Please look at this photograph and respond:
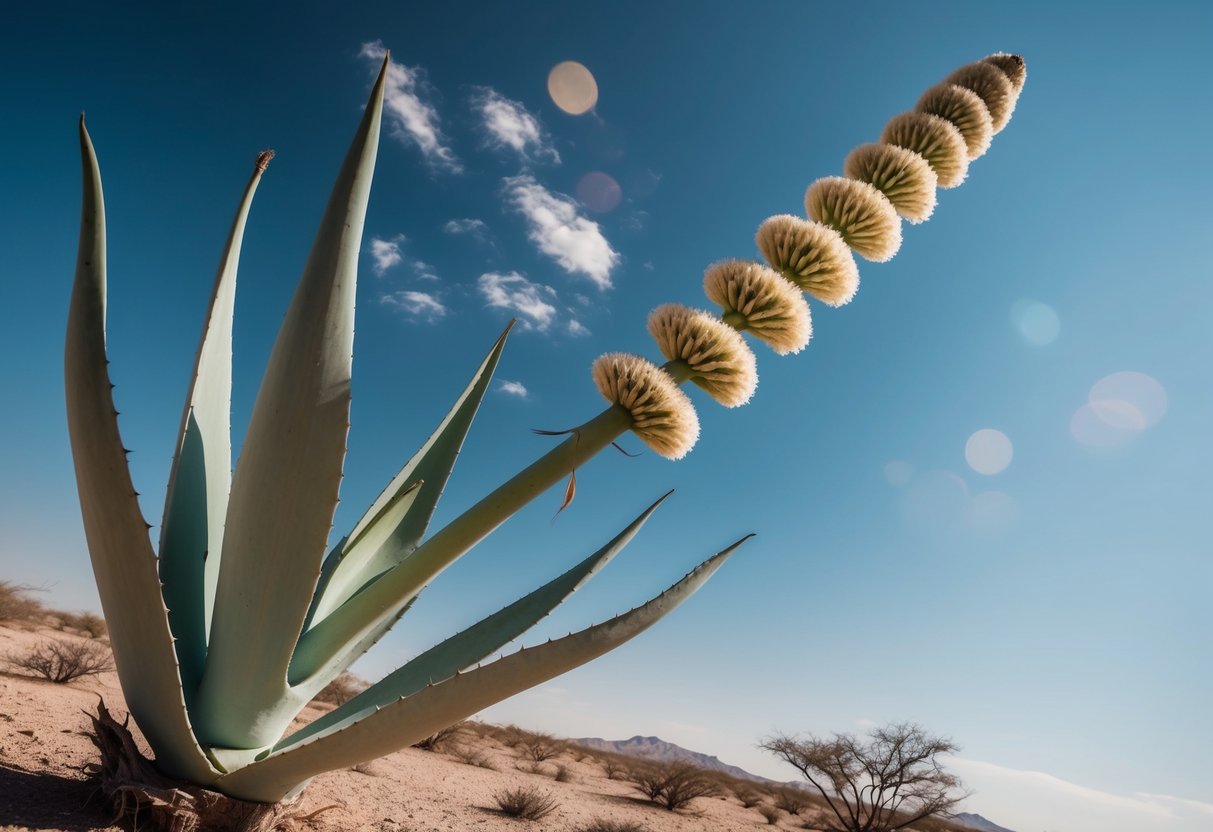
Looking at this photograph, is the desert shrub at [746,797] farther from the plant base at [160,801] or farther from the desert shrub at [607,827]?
the plant base at [160,801]

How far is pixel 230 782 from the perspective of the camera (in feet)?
7.22

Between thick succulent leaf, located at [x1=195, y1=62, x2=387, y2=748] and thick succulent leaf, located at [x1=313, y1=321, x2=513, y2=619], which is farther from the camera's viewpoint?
thick succulent leaf, located at [x1=313, y1=321, x2=513, y2=619]

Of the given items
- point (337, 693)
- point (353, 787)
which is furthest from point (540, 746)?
point (353, 787)

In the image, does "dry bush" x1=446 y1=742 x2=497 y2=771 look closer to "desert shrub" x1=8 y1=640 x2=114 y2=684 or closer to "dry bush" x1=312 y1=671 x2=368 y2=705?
"dry bush" x1=312 y1=671 x2=368 y2=705

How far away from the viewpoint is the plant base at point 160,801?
7.10ft

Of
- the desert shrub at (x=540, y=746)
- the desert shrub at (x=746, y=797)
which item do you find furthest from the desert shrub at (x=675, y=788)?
the desert shrub at (x=746, y=797)

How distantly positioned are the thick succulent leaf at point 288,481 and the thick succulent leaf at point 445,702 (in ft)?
0.94

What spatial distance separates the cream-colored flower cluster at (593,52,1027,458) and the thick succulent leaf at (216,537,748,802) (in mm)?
626

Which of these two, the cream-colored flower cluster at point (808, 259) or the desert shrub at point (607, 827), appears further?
the desert shrub at point (607, 827)

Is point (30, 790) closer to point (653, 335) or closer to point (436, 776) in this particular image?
point (653, 335)

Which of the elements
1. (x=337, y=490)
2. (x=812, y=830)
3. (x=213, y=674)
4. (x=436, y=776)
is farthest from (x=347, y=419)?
(x=812, y=830)

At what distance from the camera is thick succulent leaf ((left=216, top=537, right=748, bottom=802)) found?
1.97m

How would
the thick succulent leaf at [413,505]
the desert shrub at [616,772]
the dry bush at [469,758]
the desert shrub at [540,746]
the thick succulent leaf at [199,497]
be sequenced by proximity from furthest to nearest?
the desert shrub at [616,772] < the desert shrub at [540,746] < the dry bush at [469,758] < the thick succulent leaf at [413,505] < the thick succulent leaf at [199,497]

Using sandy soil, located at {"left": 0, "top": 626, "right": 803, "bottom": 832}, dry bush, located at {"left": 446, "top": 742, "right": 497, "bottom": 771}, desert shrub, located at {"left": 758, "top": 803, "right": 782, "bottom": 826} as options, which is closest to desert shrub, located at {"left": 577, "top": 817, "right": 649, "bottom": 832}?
sandy soil, located at {"left": 0, "top": 626, "right": 803, "bottom": 832}
